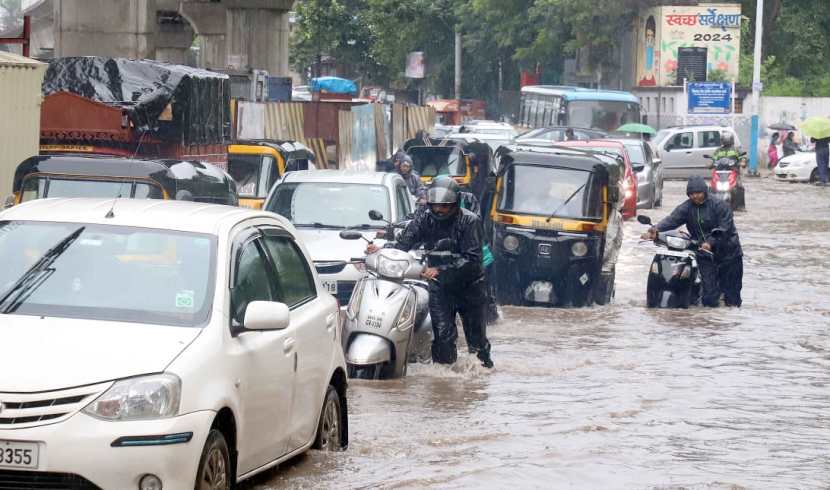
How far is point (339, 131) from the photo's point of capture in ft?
105

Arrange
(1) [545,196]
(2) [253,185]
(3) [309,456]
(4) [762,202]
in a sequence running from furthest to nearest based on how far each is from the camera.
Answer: (4) [762,202] < (2) [253,185] < (1) [545,196] < (3) [309,456]

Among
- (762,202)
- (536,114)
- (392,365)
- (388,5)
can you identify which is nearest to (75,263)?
(392,365)

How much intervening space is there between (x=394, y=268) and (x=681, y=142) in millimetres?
34876

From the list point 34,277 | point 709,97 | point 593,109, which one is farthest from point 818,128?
point 34,277

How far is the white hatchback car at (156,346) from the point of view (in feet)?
19.3

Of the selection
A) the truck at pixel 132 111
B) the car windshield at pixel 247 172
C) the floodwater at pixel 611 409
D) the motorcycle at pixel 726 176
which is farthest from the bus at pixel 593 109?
the floodwater at pixel 611 409

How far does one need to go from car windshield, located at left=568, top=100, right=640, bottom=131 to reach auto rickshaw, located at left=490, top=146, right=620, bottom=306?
28629 millimetres

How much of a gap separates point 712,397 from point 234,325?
5979 mm

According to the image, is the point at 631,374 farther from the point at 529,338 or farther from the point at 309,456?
the point at 309,456

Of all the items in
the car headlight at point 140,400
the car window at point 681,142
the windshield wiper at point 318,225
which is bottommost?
the windshield wiper at point 318,225

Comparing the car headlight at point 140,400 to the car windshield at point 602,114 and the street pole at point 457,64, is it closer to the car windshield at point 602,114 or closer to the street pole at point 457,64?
the car windshield at point 602,114

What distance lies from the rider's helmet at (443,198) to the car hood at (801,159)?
3614 cm

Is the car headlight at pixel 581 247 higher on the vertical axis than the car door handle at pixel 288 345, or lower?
lower

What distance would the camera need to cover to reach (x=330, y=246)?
568 inches
